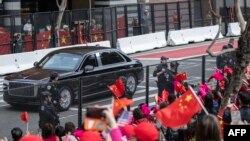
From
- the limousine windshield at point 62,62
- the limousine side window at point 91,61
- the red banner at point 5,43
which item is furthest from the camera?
the red banner at point 5,43

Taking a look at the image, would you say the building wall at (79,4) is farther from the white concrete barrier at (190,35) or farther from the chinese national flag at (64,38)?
the chinese national flag at (64,38)

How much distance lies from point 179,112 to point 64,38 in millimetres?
22587

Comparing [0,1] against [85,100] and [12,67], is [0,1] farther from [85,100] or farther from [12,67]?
[85,100]

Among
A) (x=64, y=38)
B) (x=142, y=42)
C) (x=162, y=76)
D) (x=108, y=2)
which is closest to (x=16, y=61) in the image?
(x=64, y=38)

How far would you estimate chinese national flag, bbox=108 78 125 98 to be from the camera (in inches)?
409

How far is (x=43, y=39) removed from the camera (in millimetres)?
27859

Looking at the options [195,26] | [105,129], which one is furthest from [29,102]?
[195,26]

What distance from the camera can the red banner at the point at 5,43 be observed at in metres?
25.7

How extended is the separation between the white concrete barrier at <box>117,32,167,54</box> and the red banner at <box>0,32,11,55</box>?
253 inches

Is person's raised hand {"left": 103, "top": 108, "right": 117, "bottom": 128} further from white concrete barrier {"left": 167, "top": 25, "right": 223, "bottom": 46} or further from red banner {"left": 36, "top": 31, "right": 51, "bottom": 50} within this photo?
white concrete barrier {"left": 167, "top": 25, "right": 223, "bottom": 46}

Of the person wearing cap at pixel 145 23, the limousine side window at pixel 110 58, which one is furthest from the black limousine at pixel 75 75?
the person wearing cap at pixel 145 23

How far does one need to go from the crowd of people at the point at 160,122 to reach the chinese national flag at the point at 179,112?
0.17 meters

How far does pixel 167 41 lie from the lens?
33.8 metres

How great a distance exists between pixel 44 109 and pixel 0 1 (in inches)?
976
